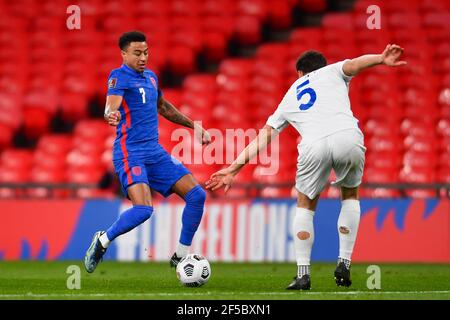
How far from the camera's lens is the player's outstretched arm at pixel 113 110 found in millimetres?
7438

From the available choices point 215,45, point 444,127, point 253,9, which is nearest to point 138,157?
point 444,127

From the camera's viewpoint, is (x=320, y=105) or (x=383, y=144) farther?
(x=383, y=144)

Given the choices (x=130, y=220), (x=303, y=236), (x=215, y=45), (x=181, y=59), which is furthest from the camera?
(x=215, y=45)

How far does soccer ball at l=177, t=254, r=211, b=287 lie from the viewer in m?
7.52

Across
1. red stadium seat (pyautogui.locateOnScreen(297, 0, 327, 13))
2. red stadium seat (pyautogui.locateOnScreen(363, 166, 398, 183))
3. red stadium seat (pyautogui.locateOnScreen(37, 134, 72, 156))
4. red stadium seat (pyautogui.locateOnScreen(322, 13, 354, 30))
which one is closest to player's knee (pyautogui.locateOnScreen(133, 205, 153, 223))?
red stadium seat (pyautogui.locateOnScreen(363, 166, 398, 183))

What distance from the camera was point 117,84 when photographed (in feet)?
25.8

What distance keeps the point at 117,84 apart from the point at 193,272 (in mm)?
1610

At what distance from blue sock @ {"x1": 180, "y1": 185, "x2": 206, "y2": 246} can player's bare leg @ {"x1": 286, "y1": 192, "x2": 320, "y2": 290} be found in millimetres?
1091

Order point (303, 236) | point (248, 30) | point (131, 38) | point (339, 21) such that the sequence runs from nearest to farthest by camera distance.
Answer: point (303, 236) → point (131, 38) → point (339, 21) → point (248, 30)

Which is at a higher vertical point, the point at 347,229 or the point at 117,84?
the point at 117,84

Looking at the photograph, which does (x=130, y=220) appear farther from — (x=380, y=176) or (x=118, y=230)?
(x=380, y=176)

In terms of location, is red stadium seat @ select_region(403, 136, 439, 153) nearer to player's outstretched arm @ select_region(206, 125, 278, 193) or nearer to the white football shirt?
the white football shirt

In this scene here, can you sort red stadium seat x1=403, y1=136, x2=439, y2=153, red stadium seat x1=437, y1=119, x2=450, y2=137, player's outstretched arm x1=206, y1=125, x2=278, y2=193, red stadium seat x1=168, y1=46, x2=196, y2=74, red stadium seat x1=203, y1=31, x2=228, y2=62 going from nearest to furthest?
player's outstretched arm x1=206, y1=125, x2=278, y2=193, red stadium seat x1=403, y1=136, x2=439, y2=153, red stadium seat x1=437, y1=119, x2=450, y2=137, red stadium seat x1=168, y1=46, x2=196, y2=74, red stadium seat x1=203, y1=31, x2=228, y2=62

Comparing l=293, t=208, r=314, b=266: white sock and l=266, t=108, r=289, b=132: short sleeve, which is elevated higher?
l=266, t=108, r=289, b=132: short sleeve
